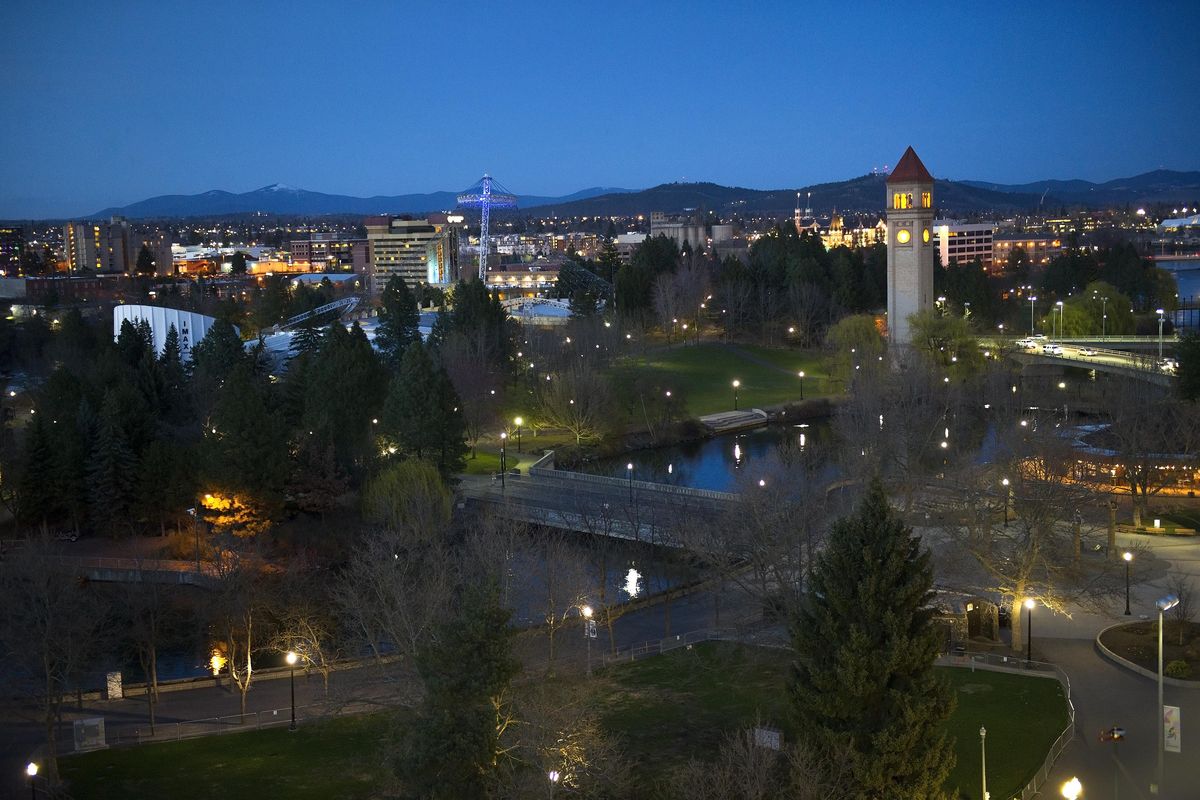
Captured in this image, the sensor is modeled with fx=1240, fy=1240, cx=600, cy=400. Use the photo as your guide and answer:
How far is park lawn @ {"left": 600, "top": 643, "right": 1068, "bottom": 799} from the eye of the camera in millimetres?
16578

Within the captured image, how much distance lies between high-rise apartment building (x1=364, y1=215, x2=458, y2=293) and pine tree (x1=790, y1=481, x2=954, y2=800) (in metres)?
109

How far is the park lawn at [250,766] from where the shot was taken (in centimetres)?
1706

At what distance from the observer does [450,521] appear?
3156 cm

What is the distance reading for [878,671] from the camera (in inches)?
559

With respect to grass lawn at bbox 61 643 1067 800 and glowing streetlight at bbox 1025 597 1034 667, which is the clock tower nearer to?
glowing streetlight at bbox 1025 597 1034 667

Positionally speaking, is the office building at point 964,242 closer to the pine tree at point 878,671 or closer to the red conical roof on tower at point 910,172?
the red conical roof on tower at point 910,172

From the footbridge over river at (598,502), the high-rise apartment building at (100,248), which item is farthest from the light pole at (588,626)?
the high-rise apartment building at (100,248)

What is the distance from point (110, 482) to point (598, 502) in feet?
43.5

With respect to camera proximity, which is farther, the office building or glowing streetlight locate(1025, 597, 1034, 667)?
the office building

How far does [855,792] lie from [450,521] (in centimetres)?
1875

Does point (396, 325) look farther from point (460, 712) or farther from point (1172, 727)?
point (1172, 727)

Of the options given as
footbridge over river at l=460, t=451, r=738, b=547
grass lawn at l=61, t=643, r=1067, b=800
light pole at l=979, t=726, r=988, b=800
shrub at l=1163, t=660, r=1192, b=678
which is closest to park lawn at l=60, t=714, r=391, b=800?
grass lawn at l=61, t=643, r=1067, b=800

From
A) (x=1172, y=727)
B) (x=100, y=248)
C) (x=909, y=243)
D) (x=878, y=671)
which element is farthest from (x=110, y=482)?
(x=100, y=248)

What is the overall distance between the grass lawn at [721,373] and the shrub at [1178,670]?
3078 cm
